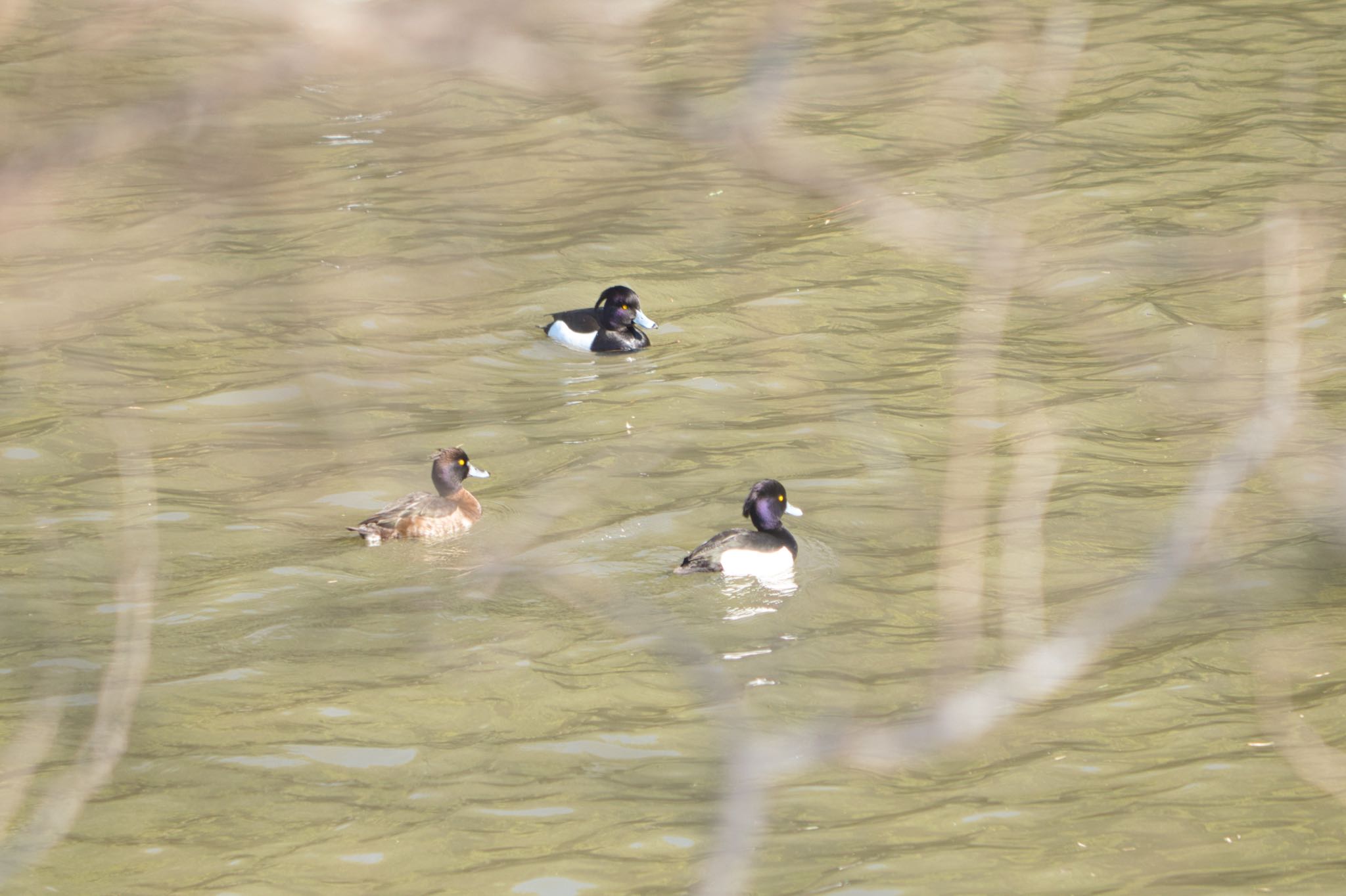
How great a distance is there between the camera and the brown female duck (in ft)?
28.1

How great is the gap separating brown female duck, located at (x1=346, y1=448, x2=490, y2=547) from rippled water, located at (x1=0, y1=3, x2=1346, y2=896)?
159 mm

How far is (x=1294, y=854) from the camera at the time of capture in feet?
16.7

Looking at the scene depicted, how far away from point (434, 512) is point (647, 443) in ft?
5.63

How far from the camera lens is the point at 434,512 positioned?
8.59 meters

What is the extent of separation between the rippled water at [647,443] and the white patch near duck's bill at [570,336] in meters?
0.13

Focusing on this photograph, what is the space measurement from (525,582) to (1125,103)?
10.1 metres

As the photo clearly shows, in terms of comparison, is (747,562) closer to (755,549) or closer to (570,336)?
(755,549)

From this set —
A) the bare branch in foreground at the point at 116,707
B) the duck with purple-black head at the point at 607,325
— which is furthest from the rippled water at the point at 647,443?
the duck with purple-black head at the point at 607,325

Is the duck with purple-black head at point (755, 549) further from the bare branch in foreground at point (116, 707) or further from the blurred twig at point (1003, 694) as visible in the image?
the bare branch in foreground at point (116, 707)

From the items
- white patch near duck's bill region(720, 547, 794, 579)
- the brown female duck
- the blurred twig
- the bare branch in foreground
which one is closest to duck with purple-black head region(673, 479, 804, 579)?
white patch near duck's bill region(720, 547, 794, 579)

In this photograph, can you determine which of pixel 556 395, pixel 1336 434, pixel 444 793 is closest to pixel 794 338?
pixel 556 395

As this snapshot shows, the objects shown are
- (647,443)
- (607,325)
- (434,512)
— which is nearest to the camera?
(434,512)

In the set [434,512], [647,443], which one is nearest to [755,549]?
[434,512]

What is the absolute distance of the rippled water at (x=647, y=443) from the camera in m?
5.23
